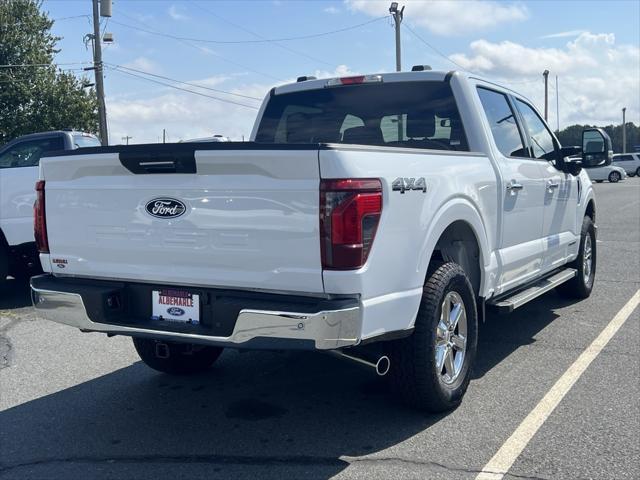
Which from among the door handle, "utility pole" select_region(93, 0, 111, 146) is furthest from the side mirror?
"utility pole" select_region(93, 0, 111, 146)

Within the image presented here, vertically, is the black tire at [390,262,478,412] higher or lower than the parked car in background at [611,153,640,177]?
lower

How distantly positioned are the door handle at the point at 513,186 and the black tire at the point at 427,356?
1.13 metres

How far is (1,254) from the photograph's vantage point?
819 centimetres

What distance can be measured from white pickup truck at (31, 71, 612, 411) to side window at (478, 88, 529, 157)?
50mm

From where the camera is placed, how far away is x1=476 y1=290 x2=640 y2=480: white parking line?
11.2ft

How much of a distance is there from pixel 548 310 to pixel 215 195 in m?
4.57

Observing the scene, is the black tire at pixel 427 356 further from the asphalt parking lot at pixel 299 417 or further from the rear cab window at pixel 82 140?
the rear cab window at pixel 82 140

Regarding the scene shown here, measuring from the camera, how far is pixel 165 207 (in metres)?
3.59

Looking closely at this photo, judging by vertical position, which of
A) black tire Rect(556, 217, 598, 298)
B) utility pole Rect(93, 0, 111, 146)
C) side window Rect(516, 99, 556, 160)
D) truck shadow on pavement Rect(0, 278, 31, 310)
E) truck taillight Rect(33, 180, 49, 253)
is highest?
utility pole Rect(93, 0, 111, 146)

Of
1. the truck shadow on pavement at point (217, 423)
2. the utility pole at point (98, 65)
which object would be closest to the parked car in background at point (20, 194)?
the truck shadow on pavement at point (217, 423)

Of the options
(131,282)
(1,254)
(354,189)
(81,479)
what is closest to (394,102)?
(354,189)

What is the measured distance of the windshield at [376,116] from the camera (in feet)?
16.2

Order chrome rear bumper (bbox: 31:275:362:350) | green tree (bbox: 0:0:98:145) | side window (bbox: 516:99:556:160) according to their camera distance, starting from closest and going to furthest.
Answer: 1. chrome rear bumper (bbox: 31:275:362:350)
2. side window (bbox: 516:99:556:160)
3. green tree (bbox: 0:0:98:145)

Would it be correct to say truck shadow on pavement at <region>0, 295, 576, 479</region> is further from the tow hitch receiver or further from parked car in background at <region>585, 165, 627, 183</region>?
parked car in background at <region>585, 165, 627, 183</region>
